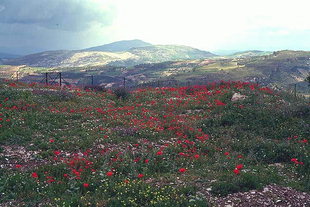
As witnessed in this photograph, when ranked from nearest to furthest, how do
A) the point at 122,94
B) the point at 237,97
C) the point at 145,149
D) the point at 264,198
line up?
the point at 264,198 < the point at 145,149 < the point at 237,97 < the point at 122,94

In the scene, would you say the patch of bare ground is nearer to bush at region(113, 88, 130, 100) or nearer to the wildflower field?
the wildflower field

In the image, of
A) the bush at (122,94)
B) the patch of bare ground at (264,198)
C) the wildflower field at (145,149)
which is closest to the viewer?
the patch of bare ground at (264,198)

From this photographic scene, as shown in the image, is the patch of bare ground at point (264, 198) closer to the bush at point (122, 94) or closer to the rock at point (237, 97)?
the rock at point (237, 97)

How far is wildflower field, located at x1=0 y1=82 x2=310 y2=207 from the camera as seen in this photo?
440 inches

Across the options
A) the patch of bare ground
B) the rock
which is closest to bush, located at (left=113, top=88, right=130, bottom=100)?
the rock

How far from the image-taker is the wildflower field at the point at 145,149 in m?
11.2

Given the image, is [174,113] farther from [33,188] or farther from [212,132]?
[33,188]

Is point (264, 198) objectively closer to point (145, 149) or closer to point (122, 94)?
point (145, 149)

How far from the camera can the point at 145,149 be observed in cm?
1727

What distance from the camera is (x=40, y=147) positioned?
55.3 ft

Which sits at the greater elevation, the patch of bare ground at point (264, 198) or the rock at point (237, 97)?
the rock at point (237, 97)

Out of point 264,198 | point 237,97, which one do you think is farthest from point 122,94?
point 264,198

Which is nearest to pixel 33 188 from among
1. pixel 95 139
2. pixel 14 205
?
pixel 14 205

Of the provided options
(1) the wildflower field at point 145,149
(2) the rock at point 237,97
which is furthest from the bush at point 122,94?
(2) the rock at point 237,97
